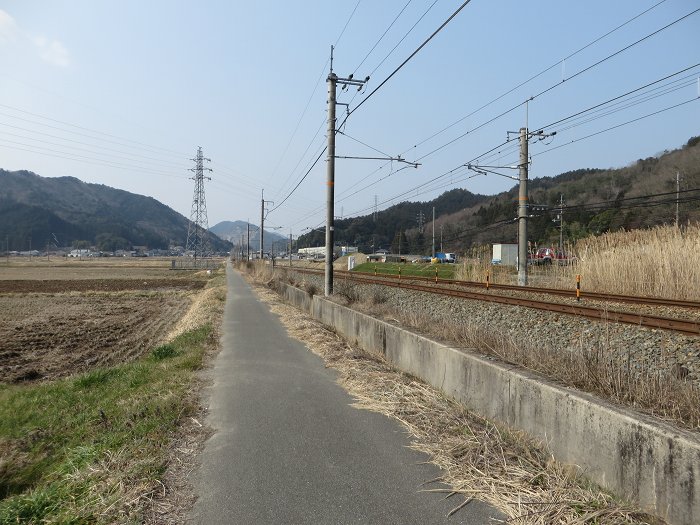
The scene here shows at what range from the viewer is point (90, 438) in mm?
6410

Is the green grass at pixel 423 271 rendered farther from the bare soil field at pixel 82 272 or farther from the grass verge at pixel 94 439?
the bare soil field at pixel 82 272

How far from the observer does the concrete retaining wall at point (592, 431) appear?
10.9 ft

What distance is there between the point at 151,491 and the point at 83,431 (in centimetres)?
319

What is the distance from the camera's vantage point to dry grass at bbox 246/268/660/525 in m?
3.66

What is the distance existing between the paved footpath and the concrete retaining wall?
938 millimetres

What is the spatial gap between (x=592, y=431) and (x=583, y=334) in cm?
608

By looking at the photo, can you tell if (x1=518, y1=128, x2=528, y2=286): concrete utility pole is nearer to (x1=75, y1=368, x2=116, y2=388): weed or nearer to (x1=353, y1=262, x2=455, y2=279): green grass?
(x1=353, y1=262, x2=455, y2=279): green grass

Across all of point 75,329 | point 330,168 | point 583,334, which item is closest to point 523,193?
point 330,168

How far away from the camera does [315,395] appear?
305 inches

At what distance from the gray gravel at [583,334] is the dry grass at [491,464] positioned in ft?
4.50

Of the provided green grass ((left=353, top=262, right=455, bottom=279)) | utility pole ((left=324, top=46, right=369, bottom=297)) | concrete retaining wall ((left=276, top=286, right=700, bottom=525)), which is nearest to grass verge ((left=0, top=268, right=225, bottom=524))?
concrete retaining wall ((left=276, top=286, right=700, bottom=525))

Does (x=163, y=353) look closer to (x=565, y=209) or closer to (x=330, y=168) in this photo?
(x=330, y=168)

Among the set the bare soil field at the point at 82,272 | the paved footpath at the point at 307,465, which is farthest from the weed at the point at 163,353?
the bare soil field at the point at 82,272

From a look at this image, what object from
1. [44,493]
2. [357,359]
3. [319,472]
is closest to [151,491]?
[44,493]
